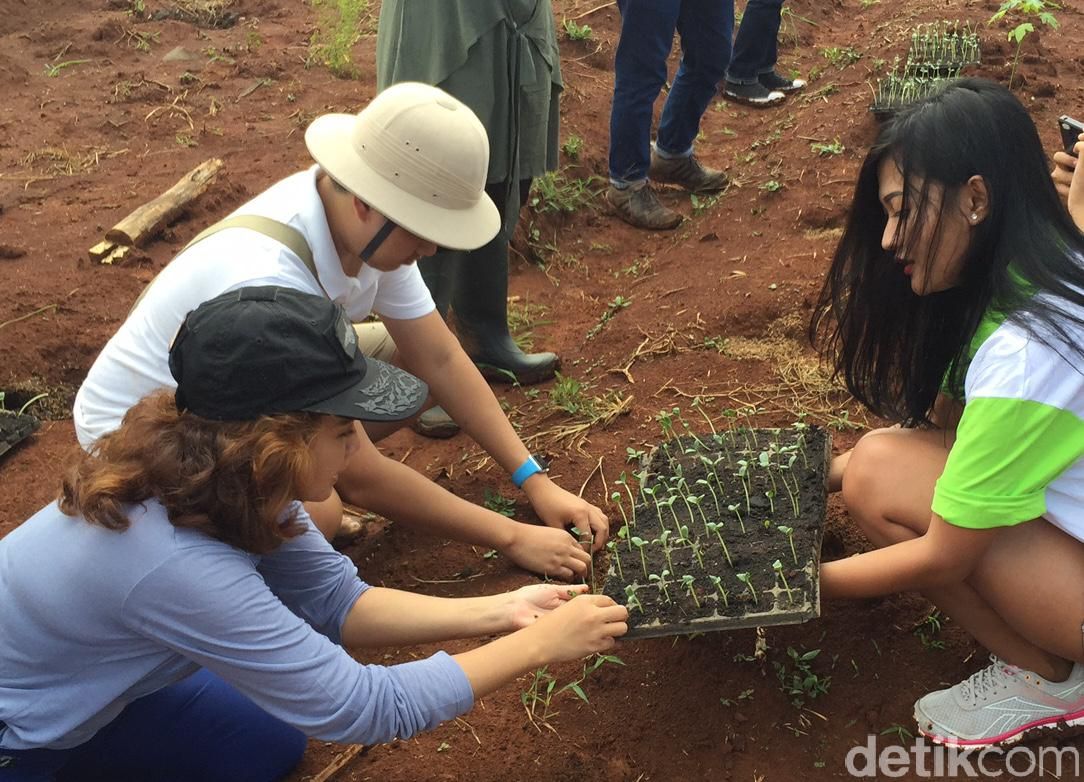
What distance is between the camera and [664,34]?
196 inches

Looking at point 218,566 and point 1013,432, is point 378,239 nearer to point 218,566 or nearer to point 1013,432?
point 218,566

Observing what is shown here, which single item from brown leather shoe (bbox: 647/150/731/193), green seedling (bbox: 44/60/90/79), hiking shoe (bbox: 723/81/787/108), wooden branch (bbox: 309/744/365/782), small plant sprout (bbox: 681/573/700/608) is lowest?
wooden branch (bbox: 309/744/365/782)

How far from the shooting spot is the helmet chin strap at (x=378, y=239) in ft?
7.68

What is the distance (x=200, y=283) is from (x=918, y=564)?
1.65 metres

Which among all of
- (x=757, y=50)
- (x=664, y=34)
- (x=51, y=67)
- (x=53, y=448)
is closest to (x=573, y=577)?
(x=53, y=448)

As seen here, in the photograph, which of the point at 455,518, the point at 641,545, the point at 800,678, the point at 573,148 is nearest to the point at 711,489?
the point at 641,545

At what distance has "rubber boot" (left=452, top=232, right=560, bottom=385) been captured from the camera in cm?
384

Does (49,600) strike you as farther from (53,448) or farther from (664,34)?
(664,34)

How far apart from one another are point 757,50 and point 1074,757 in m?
5.96

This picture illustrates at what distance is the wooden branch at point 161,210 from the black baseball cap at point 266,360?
3.48m

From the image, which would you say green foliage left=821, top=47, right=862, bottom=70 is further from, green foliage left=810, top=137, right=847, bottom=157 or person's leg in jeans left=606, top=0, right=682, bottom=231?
person's leg in jeans left=606, top=0, right=682, bottom=231

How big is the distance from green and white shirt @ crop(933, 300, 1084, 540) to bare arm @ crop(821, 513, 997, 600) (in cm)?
6

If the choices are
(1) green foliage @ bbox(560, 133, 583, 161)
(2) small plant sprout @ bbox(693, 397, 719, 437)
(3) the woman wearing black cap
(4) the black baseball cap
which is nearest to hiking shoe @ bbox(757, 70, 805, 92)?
(1) green foliage @ bbox(560, 133, 583, 161)

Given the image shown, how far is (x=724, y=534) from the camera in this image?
8.47 feet
